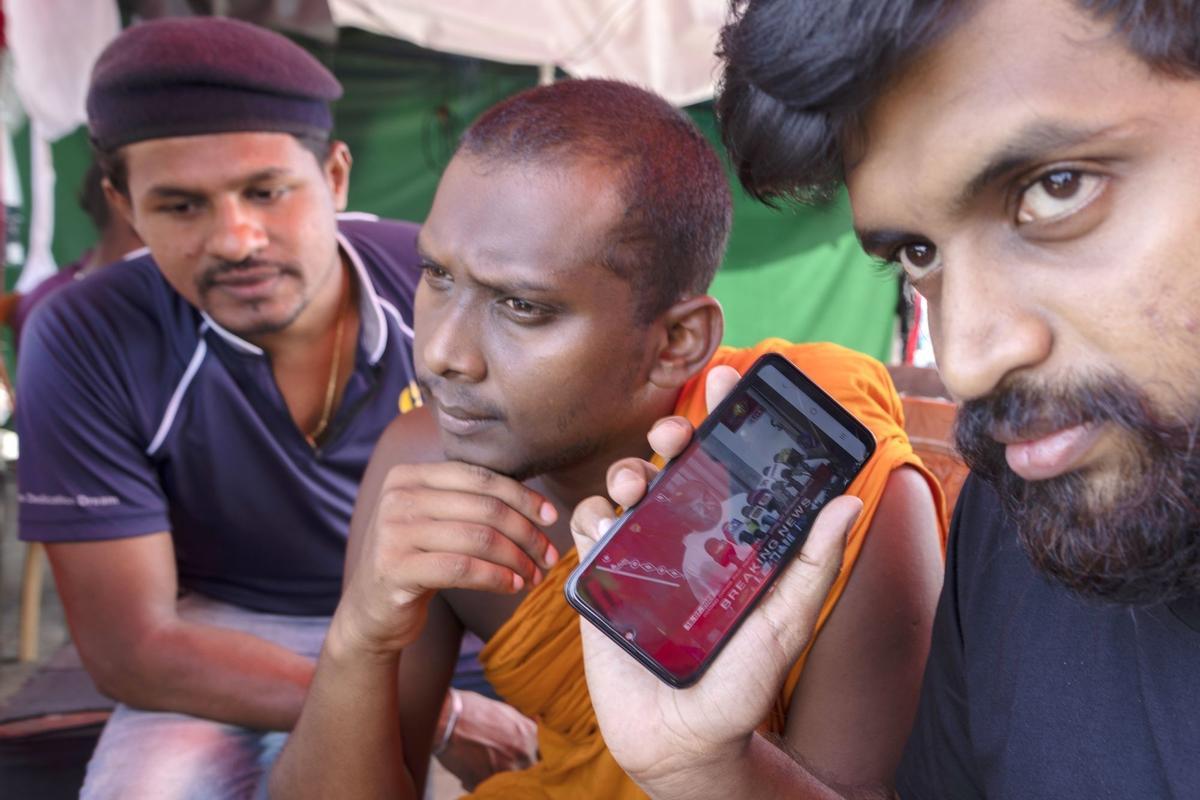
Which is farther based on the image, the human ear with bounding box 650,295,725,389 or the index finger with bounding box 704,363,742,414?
the human ear with bounding box 650,295,725,389

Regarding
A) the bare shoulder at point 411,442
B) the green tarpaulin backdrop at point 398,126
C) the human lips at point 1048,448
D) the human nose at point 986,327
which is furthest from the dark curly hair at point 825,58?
the green tarpaulin backdrop at point 398,126

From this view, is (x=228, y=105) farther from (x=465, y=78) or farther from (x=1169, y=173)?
(x=465, y=78)

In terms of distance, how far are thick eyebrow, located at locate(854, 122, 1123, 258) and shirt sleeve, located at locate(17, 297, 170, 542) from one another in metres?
1.86

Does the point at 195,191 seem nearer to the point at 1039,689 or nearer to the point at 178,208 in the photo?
the point at 178,208

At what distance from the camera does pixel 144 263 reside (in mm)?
2439

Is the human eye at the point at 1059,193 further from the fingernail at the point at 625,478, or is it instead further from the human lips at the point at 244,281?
the human lips at the point at 244,281

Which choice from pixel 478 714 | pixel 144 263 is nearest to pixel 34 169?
pixel 144 263

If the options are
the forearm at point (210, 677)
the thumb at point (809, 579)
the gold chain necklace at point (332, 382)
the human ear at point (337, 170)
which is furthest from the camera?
the human ear at point (337, 170)

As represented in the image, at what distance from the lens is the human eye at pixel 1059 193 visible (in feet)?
2.52

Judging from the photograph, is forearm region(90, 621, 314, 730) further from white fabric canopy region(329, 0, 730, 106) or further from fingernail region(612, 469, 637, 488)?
white fabric canopy region(329, 0, 730, 106)

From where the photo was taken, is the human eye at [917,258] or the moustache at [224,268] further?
the moustache at [224,268]

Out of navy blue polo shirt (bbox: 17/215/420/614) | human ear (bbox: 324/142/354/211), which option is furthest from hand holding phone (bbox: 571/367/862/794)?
human ear (bbox: 324/142/354/211)

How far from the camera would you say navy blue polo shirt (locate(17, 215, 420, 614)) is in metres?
2.17

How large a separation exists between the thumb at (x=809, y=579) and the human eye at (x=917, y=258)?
0.73ft
